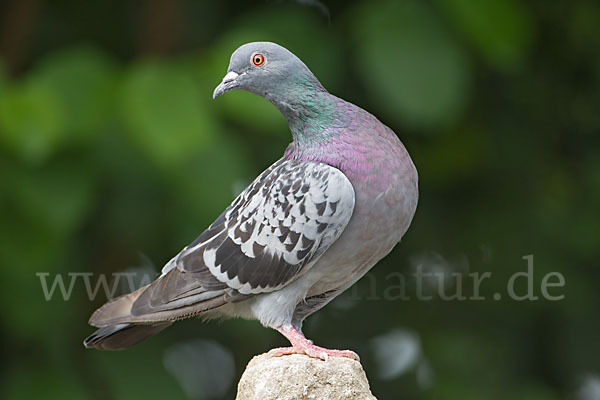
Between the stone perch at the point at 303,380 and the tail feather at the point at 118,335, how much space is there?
672 millimetres

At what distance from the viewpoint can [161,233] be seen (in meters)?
5.16

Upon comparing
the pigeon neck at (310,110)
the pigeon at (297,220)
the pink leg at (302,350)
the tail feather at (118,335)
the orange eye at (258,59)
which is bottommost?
the tail feather at (118,335)

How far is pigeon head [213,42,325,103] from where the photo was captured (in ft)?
10.3

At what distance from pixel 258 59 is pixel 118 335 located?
50.9 inches

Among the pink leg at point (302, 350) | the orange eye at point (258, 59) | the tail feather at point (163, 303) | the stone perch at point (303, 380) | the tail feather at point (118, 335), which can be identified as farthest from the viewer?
the tail feather at point (118, 335)

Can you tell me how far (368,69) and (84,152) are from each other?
160 centimetres

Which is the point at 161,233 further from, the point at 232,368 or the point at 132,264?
the point at 232,368

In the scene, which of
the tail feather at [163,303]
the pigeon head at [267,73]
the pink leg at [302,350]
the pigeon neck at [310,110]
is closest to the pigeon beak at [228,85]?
the pigeon head at [267,73]

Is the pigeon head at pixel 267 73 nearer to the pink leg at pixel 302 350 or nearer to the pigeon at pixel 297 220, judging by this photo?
the pigeon at pixel 297 220

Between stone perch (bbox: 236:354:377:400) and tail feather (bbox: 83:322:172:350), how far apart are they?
67 cm

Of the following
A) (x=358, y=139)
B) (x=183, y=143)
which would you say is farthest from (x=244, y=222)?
(x=183, y=143)

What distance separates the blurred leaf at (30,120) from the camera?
3.97 m

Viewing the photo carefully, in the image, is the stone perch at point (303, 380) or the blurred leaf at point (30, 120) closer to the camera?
the stone perch at point (303, 380)

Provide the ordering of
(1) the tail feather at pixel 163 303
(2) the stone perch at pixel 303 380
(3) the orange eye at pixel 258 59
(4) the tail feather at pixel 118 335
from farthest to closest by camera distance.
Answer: (4) the tail feather at pixel 118 335 < (1) the tail feather at pixel 163 303 < (3) the orange eye at pixel 258 59 < (2) the stone perch at pixel 303 380
